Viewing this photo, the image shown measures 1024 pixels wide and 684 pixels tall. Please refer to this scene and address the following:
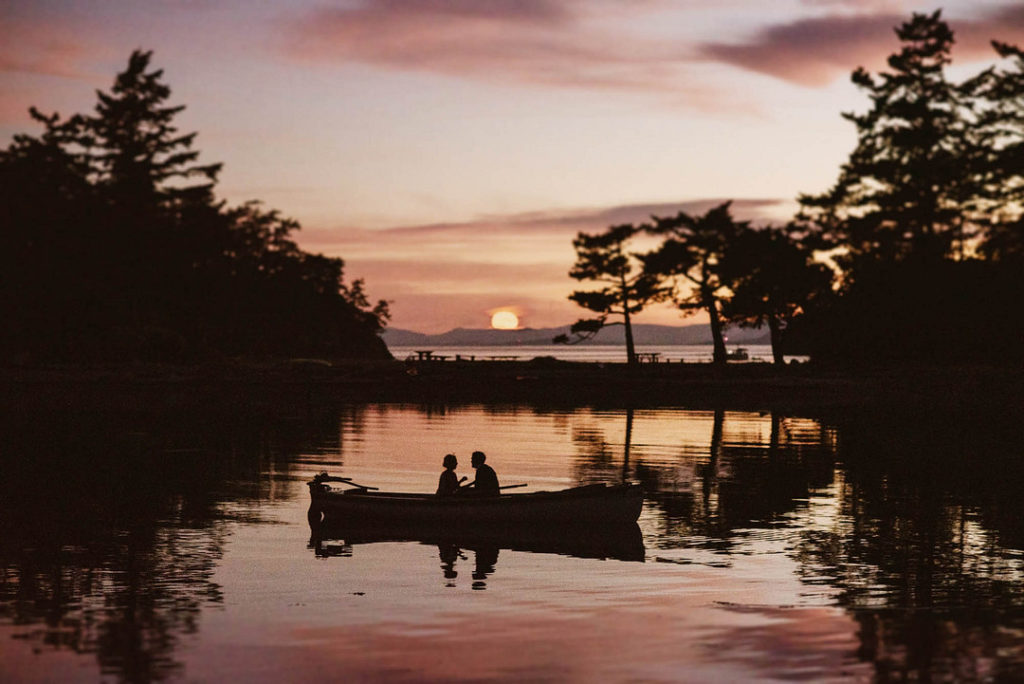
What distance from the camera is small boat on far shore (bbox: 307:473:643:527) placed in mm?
27172

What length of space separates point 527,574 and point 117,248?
78225mm

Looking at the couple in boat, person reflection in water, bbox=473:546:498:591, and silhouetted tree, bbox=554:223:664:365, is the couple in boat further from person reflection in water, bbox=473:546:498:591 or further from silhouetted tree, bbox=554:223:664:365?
silhouetted tree, bbox=554:223:664:365

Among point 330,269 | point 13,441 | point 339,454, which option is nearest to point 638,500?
point 339,454

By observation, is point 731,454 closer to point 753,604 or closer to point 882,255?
point 753,604

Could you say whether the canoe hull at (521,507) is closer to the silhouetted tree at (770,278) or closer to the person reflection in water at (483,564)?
the person reflection in water at (483,564)

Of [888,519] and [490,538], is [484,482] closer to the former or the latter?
[490,538]

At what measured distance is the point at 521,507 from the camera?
27281mm

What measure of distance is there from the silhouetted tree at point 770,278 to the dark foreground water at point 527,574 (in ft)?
142

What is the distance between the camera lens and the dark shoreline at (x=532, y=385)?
68.2 m

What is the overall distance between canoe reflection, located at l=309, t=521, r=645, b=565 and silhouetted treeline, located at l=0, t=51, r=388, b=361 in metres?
64.9

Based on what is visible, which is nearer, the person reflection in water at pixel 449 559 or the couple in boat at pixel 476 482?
the person reflection in water at pixel 449 559

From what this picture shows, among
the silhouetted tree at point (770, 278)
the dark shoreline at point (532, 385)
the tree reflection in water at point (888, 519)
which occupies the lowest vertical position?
the tree reflection in water at point (888, 519)

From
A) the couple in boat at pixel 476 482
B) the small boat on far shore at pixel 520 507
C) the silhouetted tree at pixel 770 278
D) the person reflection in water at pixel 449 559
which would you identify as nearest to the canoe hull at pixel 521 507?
the small boat on far shore at pixel 520 507

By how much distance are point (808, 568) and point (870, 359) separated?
5330 cm
